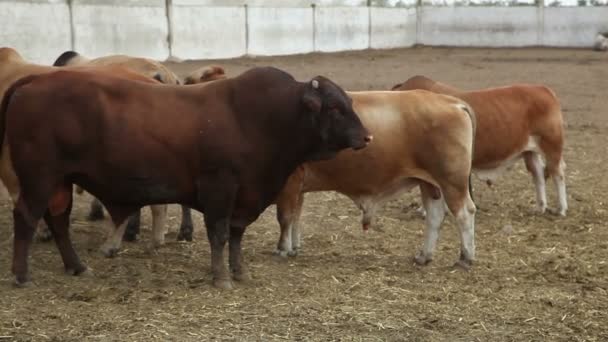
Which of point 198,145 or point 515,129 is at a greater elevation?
point 198,145

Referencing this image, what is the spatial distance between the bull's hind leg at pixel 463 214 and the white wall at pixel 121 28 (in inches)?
777

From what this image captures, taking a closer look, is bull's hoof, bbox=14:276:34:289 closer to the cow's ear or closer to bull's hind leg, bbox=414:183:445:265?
the cow's ear

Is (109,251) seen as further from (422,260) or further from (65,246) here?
(422,260)

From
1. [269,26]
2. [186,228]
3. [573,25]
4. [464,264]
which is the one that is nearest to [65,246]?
[186,228]

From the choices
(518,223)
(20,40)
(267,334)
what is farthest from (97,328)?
(20,40)

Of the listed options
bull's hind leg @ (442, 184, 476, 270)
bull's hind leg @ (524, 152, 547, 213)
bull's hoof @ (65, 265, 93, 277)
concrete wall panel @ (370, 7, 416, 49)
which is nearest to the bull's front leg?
bull's hind leg @ (442, 184, 476, 270)

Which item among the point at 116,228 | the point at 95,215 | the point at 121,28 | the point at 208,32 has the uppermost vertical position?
the point at 116,228

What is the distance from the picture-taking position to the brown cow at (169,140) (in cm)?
646

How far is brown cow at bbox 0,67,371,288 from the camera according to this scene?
6.46 m

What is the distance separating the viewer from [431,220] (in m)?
7.73

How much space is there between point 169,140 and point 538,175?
4.68 m

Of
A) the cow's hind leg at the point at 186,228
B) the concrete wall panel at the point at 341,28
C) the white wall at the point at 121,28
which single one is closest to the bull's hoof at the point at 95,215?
the cow's hind leg at the point at 186,228

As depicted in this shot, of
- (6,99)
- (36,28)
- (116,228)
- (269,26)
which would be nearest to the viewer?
(6,99)

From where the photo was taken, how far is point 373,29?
37.8m
